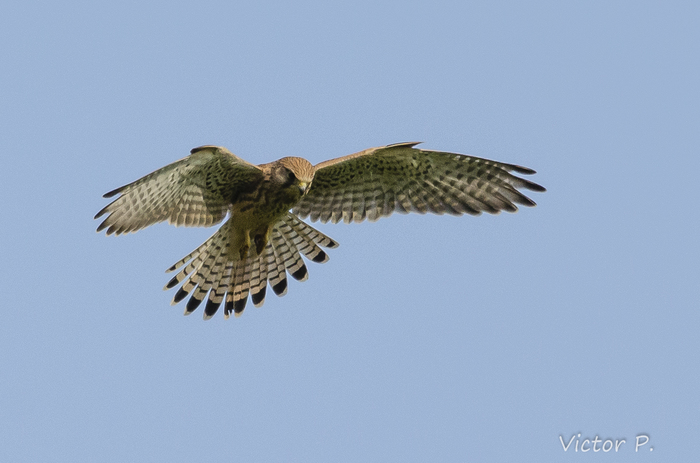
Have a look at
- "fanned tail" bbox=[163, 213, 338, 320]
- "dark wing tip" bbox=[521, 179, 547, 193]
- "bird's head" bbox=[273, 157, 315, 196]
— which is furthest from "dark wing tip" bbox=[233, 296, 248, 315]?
"dark wing tip" bbox=[521, 179, 547, 193]

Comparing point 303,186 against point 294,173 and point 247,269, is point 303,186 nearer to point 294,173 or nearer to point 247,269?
point 294,173

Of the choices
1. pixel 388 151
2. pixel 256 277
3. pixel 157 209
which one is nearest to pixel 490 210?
pixel 388 151

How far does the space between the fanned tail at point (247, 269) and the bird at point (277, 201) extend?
0.03ft

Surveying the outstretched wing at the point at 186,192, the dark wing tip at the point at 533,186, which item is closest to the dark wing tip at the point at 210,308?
the outstretched wing at the point at 186,192

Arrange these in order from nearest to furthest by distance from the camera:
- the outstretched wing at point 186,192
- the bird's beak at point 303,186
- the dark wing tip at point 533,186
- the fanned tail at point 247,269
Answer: the outstretched wing at point 186,192 → the bird's beak at point 303,186 → the dark wing tip at point 533,186 → the fanned tail at point 247,269

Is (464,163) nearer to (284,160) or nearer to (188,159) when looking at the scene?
(284,160)

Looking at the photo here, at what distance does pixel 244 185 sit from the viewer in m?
8.52

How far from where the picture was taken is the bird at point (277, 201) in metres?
8.16

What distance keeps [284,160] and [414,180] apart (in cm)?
157

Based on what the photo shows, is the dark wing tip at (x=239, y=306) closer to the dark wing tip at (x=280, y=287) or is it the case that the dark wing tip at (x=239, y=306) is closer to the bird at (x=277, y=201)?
the bird at (x=277, y=201)

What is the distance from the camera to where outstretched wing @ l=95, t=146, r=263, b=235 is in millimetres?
7828

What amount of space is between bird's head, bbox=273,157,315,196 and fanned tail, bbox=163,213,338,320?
1.08 metres

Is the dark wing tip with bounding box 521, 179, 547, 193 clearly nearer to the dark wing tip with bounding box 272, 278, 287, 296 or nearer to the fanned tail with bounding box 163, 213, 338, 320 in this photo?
the fanned tail with bounding box 163, 213, 338, 320

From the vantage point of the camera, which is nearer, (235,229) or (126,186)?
(126,186)
